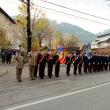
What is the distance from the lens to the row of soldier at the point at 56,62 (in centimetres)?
2103

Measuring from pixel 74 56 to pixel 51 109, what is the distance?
1667 centimetres

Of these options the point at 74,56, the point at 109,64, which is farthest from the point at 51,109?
the point at 109,64

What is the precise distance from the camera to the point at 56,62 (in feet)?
79.9

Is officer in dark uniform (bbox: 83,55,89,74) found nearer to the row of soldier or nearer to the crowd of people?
the row of soldier

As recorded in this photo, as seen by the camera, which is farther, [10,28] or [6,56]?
[10,28]

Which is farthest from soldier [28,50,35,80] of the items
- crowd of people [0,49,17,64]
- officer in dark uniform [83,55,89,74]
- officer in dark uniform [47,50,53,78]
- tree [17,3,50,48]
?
tree [17,3,50,48]

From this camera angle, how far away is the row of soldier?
21031mm

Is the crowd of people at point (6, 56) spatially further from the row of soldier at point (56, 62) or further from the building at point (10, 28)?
the building at point (10, 28)

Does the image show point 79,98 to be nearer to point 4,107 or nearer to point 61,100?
point 61,100

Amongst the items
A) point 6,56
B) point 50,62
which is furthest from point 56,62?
point 6,56

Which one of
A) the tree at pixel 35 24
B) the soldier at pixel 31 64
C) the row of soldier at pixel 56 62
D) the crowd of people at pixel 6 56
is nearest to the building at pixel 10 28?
the tree at pixel 35 24

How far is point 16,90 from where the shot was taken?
50.9ft

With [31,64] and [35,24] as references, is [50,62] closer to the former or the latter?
[31,64]

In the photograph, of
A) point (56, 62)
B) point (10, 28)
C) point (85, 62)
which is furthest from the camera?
point (10, 28)
